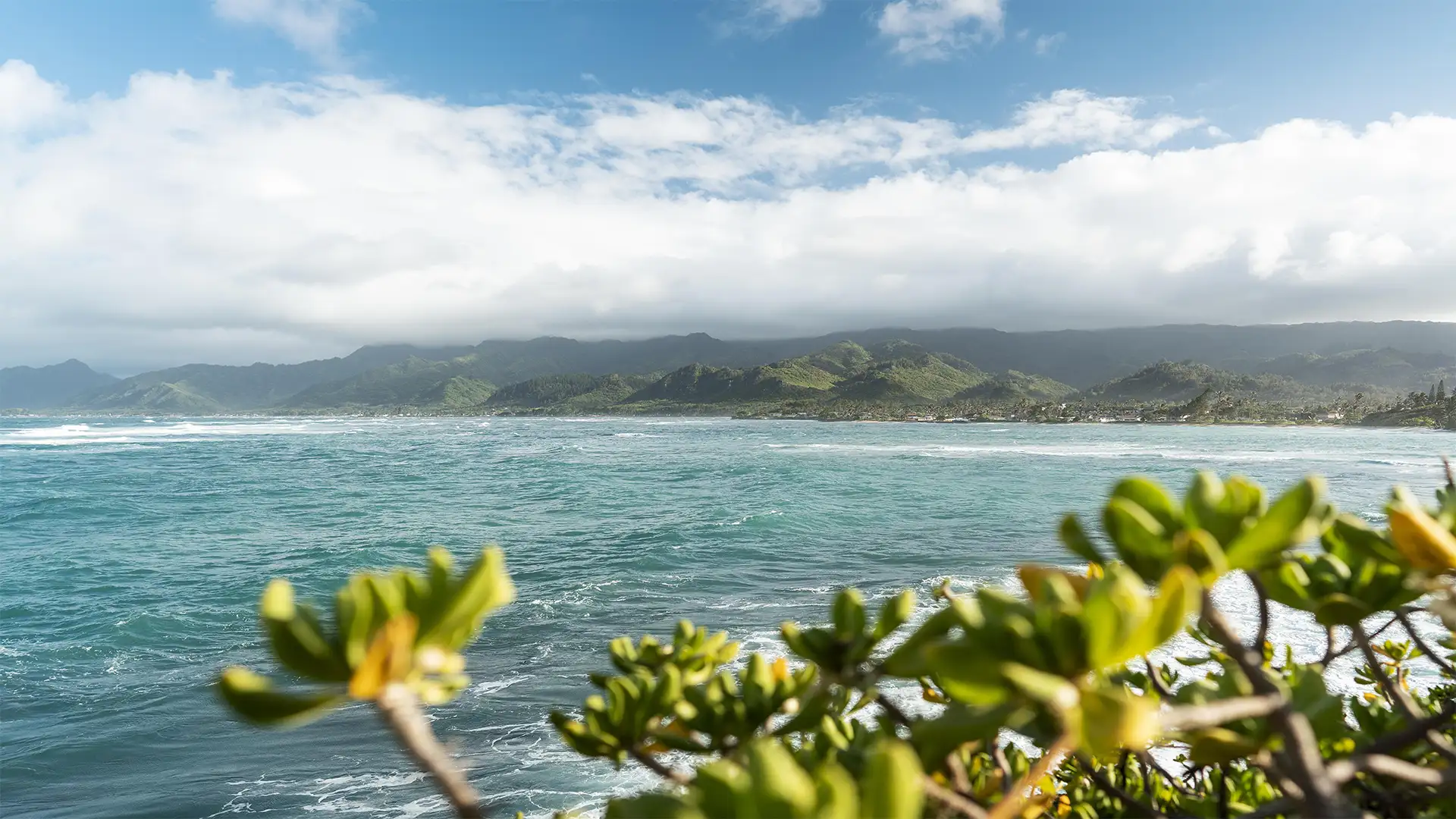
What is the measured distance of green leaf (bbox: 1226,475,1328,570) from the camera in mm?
962

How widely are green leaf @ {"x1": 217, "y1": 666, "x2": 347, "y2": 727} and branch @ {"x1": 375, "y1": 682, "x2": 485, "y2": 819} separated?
6 centimetres

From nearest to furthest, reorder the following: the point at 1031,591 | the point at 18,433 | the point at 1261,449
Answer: the point at 1031,591, the point at 1261,449, the point at 18,433

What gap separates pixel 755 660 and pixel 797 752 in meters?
0.25

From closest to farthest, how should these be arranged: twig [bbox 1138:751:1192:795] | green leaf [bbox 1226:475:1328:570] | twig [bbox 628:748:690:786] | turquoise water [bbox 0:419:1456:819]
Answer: green leaf [bbox 1226:475:1328:570] < twig [bbox 628:748:690:786] < twig [bbox 1138:751:1192:795] < turquoise water [bbox 0:419:1456:819]

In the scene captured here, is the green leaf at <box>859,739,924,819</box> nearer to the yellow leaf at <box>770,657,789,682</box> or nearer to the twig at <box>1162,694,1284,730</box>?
the twig at <box>1162,694,1284,730</box>

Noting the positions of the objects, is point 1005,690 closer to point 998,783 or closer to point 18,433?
point 998,783

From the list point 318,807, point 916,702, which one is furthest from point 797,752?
point 318,807

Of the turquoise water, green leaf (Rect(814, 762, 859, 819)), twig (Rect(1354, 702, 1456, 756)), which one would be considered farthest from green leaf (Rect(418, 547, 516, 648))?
the turquoise water

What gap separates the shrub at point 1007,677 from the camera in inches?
30.1

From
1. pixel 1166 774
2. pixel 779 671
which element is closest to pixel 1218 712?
pixel 779 671

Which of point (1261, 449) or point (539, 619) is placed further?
point (1261, 449)

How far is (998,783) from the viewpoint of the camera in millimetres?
1240

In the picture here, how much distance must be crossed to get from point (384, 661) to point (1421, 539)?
147 cm

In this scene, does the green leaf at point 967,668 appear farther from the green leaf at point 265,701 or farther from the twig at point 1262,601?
the green leaf at point 265,701
